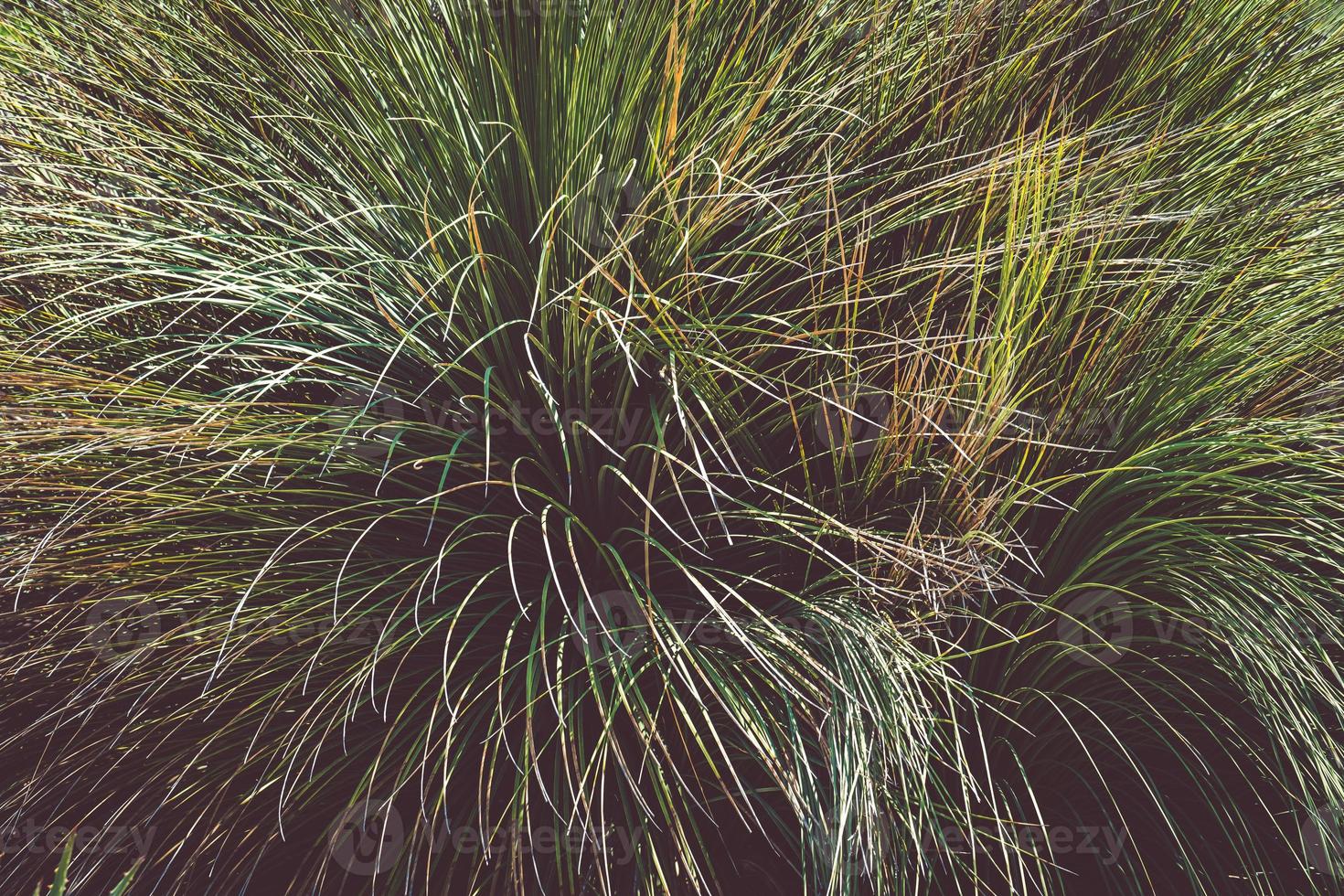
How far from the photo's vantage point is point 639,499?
1.89 metres

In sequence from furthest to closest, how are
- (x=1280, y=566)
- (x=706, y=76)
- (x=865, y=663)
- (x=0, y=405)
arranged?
(x=706, y=76) < (x=1280, y=566) < (x=0, y=405) < (x=865, y=663)

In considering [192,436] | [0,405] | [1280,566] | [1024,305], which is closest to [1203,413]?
[1280,566]

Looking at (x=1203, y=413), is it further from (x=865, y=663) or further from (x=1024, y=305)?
(x=865, y=663)

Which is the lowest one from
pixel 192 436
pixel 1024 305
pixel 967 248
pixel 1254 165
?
pixel 192 436

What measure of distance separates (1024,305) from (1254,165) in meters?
1.03

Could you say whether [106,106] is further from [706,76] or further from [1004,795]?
[1004,795]

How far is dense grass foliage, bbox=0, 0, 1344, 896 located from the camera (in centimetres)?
166

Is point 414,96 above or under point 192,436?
above

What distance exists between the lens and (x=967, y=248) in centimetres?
204

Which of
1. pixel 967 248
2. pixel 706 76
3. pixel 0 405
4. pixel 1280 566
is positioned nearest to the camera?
pixel 0 405

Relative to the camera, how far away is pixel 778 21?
7.67 ft

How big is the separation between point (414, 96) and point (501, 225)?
319mm

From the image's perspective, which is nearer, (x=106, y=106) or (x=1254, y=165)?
(x=106, y=106)

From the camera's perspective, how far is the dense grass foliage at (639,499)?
166 cm
